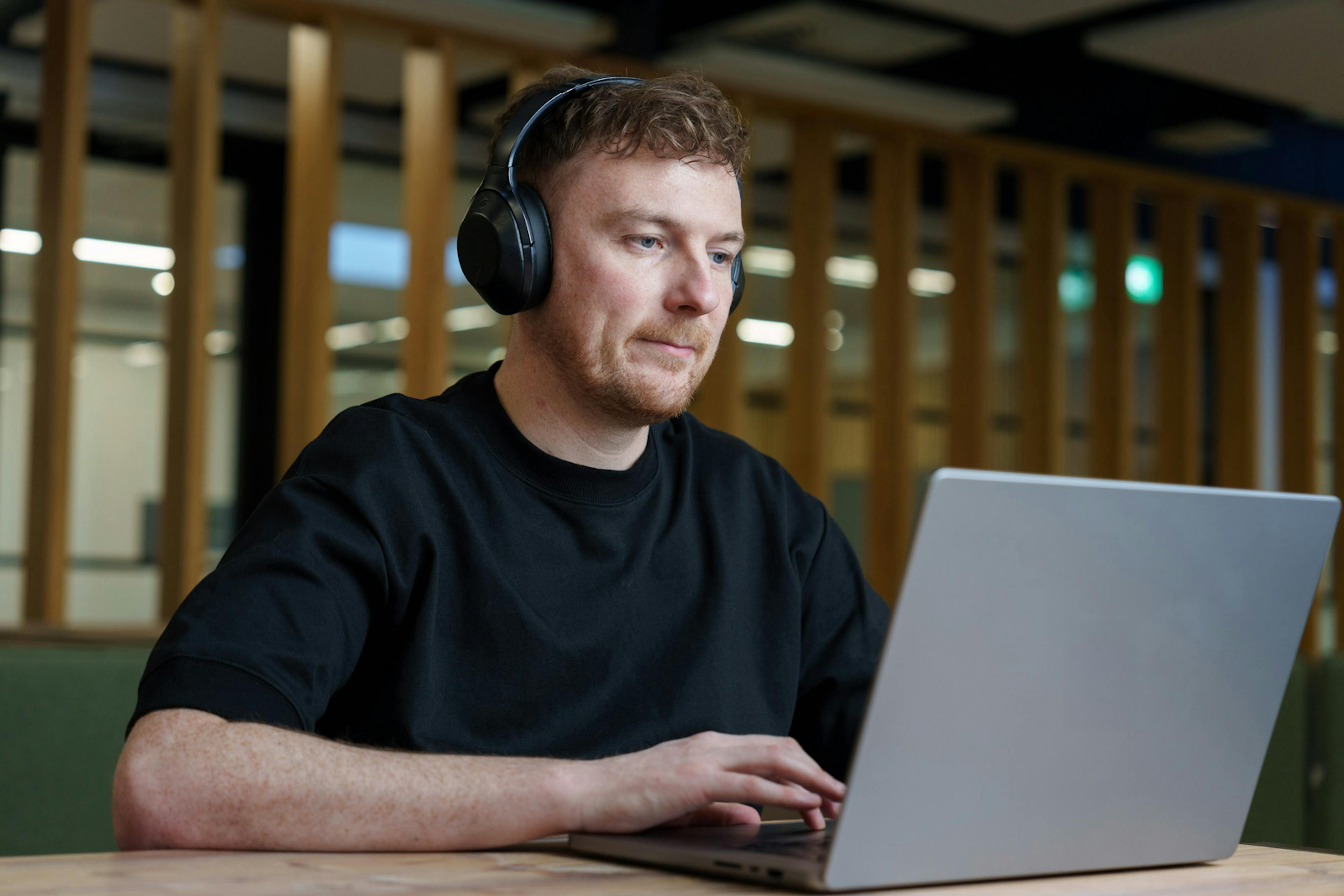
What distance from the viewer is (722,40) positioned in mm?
4164

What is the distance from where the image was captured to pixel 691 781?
873 millimetres

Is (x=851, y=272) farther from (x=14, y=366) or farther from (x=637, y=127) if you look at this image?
(x=637, y=127)

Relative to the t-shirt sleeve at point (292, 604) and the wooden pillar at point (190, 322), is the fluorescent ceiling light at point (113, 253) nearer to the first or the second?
the wooden pillar at point (190, 322)

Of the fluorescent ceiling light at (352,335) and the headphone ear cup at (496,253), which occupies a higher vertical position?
the fluorescent ceiling light at (352,335)

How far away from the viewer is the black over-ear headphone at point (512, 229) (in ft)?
3.99

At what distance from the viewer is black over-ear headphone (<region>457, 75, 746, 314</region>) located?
1.22 m

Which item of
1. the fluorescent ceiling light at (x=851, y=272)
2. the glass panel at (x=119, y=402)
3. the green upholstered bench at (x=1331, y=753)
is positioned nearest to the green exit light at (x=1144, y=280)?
the fluorescent ceiling light at (x=851, y=272)

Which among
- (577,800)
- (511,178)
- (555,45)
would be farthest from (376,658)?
(555,45)

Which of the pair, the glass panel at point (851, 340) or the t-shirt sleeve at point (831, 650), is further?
the glass panel at point (851, 340)

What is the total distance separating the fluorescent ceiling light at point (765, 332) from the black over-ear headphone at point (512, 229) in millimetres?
5636

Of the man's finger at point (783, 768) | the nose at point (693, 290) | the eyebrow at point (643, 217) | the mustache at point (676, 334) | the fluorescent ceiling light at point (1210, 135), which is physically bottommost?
the man's finger at point (783, 768)

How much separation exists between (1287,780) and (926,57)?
3147 millimetres

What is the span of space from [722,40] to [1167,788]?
3589 mm

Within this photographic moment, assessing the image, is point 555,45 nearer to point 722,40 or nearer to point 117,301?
point 722,40
